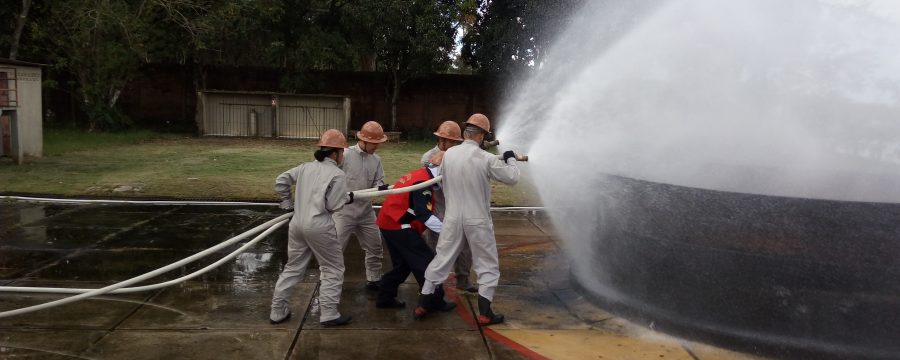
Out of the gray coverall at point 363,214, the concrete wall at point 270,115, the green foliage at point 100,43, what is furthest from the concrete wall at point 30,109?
the gray coverall at point 363,214

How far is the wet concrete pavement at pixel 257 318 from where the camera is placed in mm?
4340

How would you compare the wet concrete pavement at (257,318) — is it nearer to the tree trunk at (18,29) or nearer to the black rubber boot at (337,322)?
the black rubber boot at (337,322)

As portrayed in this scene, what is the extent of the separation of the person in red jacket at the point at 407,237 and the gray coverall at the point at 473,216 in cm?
23

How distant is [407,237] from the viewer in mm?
5074

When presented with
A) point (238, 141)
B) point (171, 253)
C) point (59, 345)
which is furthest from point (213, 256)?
point (238, 141)

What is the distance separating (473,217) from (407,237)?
60 cm

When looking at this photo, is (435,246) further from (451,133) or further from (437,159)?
(451,133)

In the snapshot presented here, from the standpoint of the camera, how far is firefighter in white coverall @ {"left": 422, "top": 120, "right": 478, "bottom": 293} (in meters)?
5.33

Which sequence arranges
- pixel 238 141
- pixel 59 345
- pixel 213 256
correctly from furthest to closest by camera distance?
pixel 238 141, pixel 213 256, pixel 59 345

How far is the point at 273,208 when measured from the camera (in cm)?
975

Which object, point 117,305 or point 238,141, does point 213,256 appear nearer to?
point 117,305

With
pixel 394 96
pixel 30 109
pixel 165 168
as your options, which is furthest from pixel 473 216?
pixel 394 96

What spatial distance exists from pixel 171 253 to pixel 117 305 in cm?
179

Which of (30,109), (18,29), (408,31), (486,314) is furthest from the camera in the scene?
(408,31)
